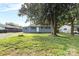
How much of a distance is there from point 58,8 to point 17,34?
58 centimetres

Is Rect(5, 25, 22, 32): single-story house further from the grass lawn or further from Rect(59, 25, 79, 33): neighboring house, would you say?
Rect(59, 25, 79, 33): neighboring house

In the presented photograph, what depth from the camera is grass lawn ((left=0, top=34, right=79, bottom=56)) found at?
8.32ft

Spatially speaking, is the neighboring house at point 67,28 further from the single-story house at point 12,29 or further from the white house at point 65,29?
the single-story house at point 12,29

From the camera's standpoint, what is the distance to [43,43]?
258 centimetres

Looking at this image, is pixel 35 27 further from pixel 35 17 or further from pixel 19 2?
pixel 19 2

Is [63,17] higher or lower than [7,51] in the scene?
higher

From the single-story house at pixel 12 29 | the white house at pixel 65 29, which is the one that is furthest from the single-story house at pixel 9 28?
the white house at pixel 65 29

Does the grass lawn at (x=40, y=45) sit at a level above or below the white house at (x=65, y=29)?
below

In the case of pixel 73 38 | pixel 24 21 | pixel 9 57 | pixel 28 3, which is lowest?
pixel 9 57

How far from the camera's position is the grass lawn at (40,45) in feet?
8.32

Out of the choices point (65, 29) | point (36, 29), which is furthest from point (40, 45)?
point (65, 29)

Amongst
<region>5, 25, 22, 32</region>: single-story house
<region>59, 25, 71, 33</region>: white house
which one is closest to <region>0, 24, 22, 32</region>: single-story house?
<region>5, 25, 22, 32</region>: single-story house

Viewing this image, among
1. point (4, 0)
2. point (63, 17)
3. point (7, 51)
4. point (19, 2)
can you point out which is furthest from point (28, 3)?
point (7, 51)

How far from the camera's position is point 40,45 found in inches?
101
